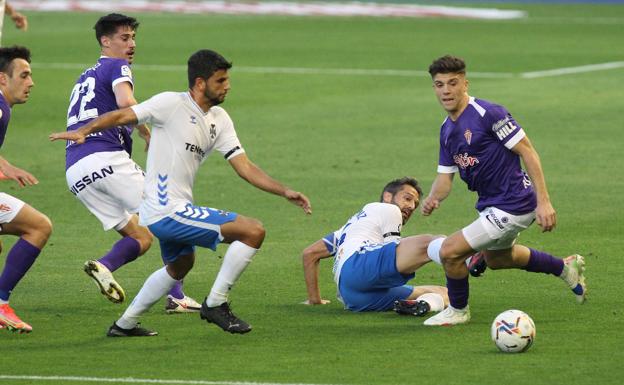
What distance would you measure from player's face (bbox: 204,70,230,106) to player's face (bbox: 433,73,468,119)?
1.58 meters

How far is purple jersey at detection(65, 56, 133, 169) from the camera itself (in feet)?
37.3

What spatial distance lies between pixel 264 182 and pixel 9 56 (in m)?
2.30

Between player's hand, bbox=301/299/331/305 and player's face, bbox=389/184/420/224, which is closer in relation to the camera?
player's hand, bbox=301/299/331/305

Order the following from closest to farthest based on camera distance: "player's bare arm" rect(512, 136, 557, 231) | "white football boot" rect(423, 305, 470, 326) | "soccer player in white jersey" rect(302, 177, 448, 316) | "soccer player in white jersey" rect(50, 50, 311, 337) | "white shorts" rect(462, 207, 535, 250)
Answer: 1. "soccer player in white jersey" rect(50, 50, 311, 337)
2. "player's bare arm" rect(512, 136, 557, 231)
3. "white shorts" rect(462, 207, 535, 250)
4. "white football boot" rect(423, 305, 470, 326)
5. "soccer player in white jersey" rect(302, 177, 448, 316)

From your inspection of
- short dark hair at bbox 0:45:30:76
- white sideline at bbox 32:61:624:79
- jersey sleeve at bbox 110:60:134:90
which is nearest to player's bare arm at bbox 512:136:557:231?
jersey sleeve at bbox 110:60:134:90

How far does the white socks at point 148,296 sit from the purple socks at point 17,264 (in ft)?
3.07

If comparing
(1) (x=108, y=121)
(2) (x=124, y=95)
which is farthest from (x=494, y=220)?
(2) (x=124, y=95)

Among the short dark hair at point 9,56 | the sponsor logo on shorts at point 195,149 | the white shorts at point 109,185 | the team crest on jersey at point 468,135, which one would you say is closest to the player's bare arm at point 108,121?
the sponsor logo on shorts at point 195,149

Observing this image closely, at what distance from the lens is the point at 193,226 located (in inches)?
372

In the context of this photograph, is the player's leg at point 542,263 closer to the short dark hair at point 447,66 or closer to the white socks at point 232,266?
the short dark hair at point 447,66

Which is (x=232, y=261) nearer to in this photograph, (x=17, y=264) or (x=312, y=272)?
(x=312, y=272)

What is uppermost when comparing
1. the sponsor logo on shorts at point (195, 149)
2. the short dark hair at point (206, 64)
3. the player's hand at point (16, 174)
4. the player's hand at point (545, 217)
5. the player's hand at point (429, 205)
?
the short dark hair at point (206, 64)

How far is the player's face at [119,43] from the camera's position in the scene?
1161 cm

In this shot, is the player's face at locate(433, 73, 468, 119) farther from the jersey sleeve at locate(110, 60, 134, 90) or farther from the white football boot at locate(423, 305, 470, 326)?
the jersey sleeve at locate(110, 60, 134, 90)
